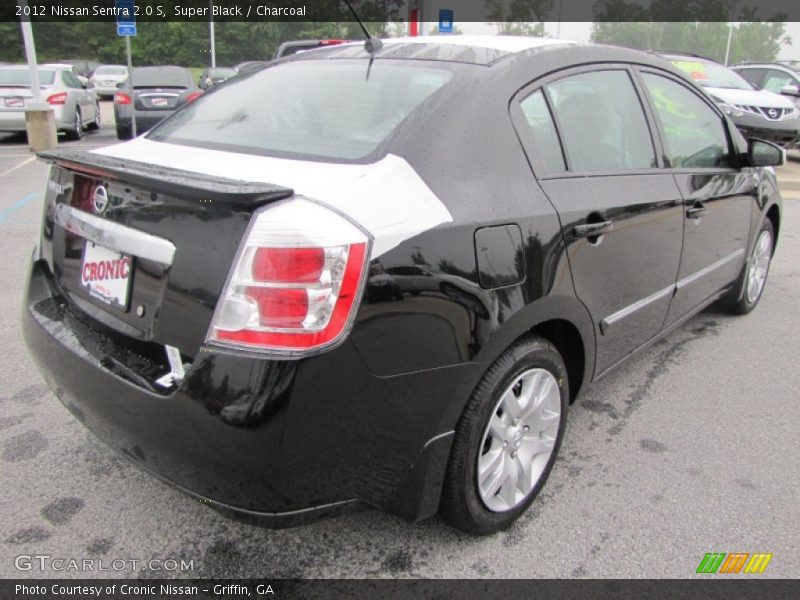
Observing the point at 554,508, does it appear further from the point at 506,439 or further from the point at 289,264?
the point at 289,264

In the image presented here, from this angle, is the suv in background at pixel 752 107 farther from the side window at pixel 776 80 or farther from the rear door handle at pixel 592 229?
the rear door handle at pixel 592 229

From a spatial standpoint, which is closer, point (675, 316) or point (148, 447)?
point (148, 447)

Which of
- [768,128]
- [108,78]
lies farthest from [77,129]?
[108,78]

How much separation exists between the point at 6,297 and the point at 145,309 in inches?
128

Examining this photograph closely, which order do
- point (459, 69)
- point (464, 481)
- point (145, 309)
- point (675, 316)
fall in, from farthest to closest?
point (675, 316)
point (459, 69)
point (464, 481)
point (145, 309)

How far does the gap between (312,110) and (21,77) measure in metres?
13.5

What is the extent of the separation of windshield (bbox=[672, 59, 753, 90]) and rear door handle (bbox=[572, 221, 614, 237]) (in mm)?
10990

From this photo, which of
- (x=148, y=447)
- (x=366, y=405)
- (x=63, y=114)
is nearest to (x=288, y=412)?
(x=366, y=405)

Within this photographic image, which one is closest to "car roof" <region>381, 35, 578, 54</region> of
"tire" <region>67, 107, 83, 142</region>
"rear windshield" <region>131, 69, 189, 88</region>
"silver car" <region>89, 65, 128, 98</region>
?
"rear windshield" <region>131, 69, 189, 88</region>

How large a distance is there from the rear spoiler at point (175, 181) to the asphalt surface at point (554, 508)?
1.19 metres

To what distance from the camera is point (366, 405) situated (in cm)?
174

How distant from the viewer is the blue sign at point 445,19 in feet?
43.0

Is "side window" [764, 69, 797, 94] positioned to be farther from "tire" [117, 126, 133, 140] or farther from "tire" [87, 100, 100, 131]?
"tire" [87, 100, 100, 131]

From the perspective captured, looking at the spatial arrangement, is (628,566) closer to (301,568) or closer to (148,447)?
(301,568)
